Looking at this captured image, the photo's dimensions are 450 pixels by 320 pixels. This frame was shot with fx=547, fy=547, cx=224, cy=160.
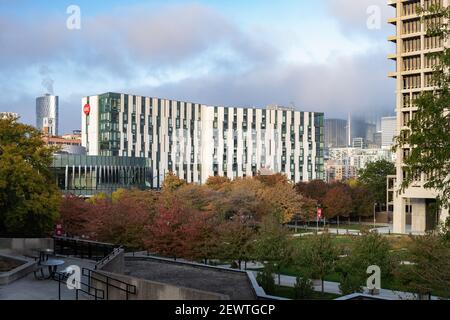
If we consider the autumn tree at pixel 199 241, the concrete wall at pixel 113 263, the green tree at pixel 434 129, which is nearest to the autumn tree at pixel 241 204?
the autumn tree at pixel 199 241

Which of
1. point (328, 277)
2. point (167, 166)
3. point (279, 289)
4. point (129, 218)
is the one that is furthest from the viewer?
point (167, 166)

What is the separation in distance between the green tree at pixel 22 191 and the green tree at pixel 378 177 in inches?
2777

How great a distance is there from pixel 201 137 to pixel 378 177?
4284cm

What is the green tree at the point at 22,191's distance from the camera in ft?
110

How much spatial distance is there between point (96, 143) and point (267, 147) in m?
40.2

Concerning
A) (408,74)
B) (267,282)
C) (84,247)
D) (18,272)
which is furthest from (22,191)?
(408,74)

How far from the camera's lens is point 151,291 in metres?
17.3

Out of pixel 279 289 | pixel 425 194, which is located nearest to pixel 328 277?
pixel 279 289

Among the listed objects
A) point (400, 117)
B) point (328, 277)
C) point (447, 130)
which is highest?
point (400, 117)

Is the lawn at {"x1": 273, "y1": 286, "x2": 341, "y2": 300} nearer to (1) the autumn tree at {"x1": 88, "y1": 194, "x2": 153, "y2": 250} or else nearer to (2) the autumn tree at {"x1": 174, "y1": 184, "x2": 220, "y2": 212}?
(1) the autumn tree at {"x1": 88, "y1": 194, "x2": 153, "y2": 250}

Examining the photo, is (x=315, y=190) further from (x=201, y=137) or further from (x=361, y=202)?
(x=201, y=137)

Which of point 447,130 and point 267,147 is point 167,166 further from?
point 447,130

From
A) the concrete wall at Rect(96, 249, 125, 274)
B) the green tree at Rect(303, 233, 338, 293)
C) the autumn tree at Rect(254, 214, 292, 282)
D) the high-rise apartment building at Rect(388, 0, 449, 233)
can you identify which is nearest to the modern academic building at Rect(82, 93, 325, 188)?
the high-rise apartment building at Rect(388, 0, 449, 233)
